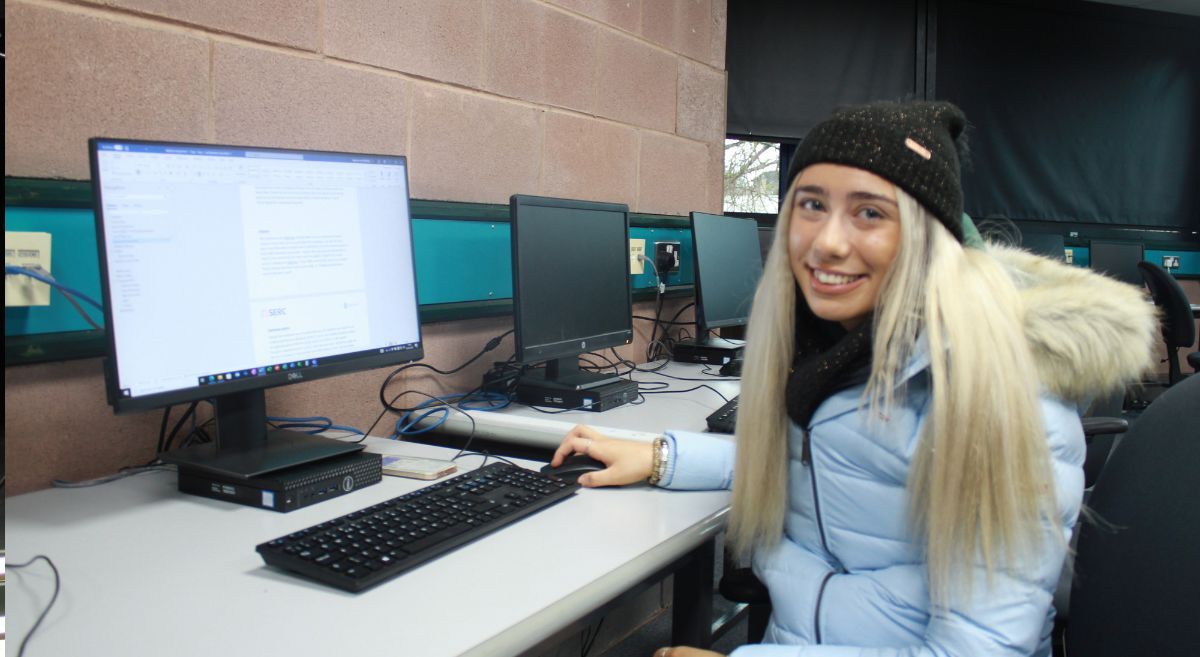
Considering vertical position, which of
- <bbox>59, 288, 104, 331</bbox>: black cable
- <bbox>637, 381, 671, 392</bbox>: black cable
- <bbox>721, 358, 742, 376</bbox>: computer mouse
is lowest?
<bbox>637, 381, 671, 392</bbox>: black cable

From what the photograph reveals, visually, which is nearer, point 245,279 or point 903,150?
point 903,150

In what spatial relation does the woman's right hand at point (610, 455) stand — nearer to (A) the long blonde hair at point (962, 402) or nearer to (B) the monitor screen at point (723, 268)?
(A) the long blonde hair at point (962, 402)

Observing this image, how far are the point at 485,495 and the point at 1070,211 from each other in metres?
4.86

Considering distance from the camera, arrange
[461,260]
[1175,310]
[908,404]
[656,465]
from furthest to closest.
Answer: [1175,310] < [461,260] < [656,465] < [908,404]

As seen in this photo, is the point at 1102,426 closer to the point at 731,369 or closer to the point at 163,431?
the point at 731,369

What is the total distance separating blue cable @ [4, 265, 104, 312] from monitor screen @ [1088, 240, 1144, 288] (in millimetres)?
5017

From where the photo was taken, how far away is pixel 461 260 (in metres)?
1.79

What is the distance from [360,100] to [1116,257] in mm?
4689

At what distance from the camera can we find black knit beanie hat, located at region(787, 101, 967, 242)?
35.1 inches

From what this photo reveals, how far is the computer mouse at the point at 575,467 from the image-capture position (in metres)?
1.22

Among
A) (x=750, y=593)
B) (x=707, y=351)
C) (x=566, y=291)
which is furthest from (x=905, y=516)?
(x=707, y=351)

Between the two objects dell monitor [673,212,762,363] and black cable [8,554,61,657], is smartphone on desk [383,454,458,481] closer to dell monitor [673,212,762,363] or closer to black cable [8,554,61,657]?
black cable [8,554,61,657]

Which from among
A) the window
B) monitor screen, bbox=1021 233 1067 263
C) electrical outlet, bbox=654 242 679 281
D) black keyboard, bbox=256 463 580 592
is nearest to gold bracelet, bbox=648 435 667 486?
black keyboard, bbox=256 463 580 592

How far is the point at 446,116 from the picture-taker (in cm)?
179
